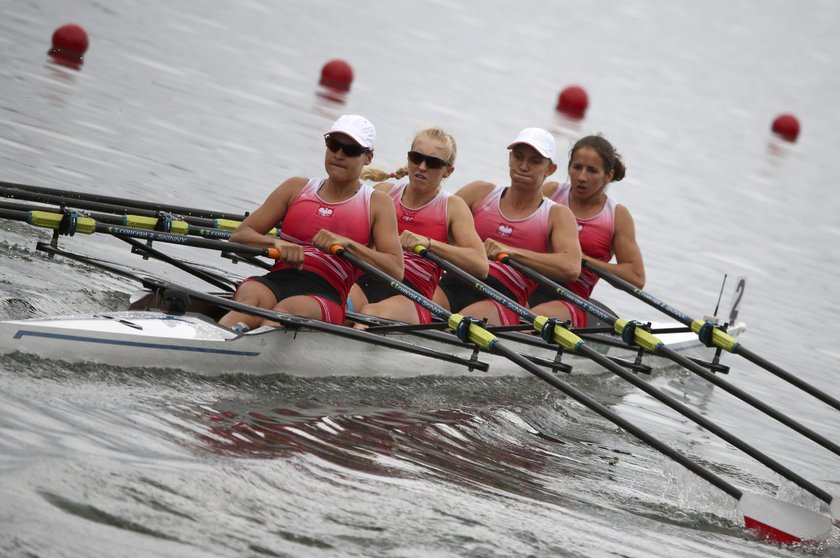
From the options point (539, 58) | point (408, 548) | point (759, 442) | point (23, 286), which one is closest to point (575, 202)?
point (759, 442)

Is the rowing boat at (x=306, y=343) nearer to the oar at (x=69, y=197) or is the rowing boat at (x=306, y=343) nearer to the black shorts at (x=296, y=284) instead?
the oar at (x=69, y=197)

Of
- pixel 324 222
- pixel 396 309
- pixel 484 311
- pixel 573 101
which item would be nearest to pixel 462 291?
pixel 484 311

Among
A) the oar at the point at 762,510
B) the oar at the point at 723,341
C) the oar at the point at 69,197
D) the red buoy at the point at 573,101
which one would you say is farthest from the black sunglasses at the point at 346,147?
the red buoy at the point at 573,101

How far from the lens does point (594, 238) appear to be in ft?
28.8

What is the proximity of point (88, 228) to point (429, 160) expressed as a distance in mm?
2067

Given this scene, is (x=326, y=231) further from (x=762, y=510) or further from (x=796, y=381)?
(x=796, y=381)


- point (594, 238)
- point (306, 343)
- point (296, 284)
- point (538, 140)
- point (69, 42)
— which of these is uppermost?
point (69, 42)

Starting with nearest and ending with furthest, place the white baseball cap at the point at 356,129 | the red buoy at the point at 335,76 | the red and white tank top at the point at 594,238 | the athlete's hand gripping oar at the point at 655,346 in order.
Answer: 1. the white baseball cap at the point at 356,129
2. the athlete's hand gripping oar at the point at 655,346
3. the red and white tank top at the point at 594,238
4. the red buoy at the point at 335,76

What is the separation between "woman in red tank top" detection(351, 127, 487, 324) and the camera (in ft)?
24.1

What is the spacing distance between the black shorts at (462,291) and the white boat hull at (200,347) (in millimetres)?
385

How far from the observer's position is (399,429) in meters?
6.40

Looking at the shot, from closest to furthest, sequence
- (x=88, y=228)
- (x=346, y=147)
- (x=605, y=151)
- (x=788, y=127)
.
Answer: (x=88, y=228), (x=346, y=147), (x=605, y=151), (x=788, y=127)

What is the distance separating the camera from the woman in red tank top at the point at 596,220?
8.52 metres

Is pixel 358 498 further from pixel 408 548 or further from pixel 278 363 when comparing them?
pixel 278 363
